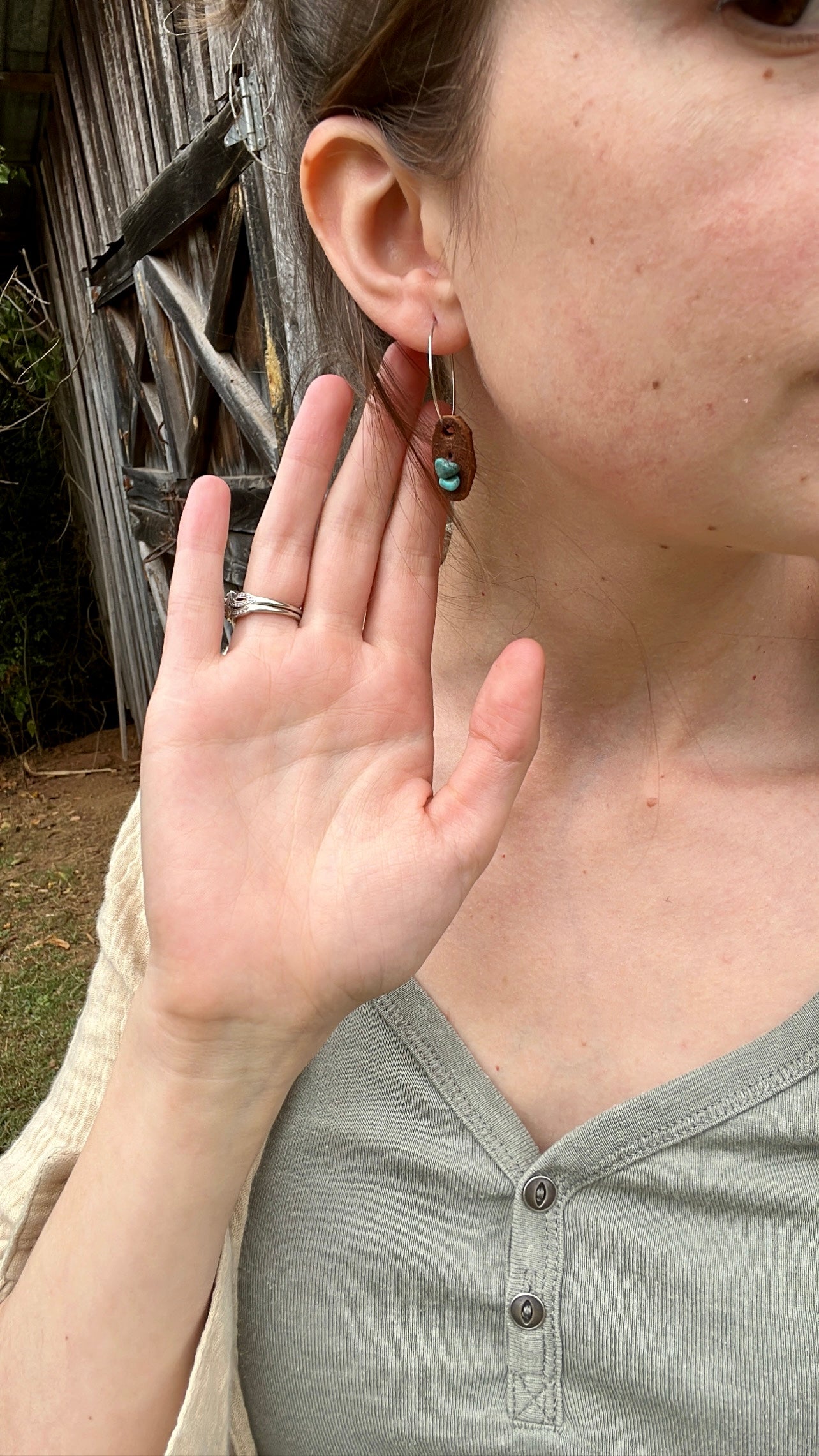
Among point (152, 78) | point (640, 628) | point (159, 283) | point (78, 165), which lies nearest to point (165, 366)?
point (159, 283)

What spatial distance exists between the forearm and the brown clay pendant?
622mm

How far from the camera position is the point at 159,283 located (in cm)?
355

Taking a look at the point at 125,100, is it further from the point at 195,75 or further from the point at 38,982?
the point at 38,982

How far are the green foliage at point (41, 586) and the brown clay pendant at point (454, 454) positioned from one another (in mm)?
5162

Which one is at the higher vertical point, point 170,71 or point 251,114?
point 170,71

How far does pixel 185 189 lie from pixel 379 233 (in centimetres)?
231

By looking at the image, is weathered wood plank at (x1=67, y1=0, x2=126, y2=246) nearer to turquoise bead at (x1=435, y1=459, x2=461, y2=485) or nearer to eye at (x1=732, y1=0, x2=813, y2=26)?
turquoise bead at (x1=435, y1=459, x2=461, y2=485)

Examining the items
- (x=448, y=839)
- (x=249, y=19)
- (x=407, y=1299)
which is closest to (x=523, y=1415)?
(x=407, y=1299)

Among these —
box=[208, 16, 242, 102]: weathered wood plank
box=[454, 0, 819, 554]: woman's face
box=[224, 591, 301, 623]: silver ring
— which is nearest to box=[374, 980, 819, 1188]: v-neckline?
box=[454, 0, 819, 554]: woman's face

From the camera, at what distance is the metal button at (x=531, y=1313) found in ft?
3.28

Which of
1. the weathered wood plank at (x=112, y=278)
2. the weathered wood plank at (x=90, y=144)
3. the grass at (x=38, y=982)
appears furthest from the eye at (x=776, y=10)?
the weathered wood plank at (x=90, y=144)

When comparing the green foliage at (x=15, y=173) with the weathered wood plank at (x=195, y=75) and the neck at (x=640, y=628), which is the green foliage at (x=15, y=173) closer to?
the weathered wood plank at (x=195, y=75)

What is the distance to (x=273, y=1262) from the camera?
1122 mm

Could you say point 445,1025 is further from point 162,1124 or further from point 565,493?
point 565,493
